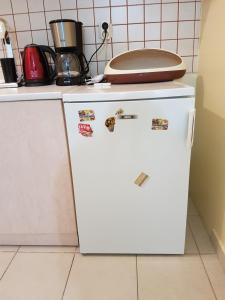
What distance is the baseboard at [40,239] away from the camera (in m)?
1.38

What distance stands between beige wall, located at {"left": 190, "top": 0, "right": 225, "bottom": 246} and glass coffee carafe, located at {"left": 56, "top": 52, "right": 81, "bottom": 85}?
763 millimetres

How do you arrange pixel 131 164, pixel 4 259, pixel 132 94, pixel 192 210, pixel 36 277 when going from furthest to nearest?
pixel 192 210, pixel 4 259, pixel 36 277, pixel 131 164, pixel 132 94

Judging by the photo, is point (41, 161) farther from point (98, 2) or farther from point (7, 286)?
point (98, 2)

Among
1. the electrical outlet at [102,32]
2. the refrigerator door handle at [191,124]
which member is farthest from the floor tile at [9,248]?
the electrical outlet at [102,32]

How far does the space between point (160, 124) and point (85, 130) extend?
0.33 m

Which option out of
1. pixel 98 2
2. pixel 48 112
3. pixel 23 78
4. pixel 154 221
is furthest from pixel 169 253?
pixel 98 2

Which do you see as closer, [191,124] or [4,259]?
[191,124]

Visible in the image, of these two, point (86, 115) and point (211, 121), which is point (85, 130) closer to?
point (86, 115)

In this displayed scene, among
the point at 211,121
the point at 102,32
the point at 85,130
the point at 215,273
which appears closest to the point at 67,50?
the point at 102,32

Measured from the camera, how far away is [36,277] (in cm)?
124

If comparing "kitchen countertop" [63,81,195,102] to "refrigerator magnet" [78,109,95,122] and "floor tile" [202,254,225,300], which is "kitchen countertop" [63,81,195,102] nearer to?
"refrigerator magnet" [78,109,95,122]

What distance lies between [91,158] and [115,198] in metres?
0.24

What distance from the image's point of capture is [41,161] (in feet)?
4.00

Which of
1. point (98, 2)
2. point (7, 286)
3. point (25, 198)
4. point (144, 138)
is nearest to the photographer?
point (144, 138)
